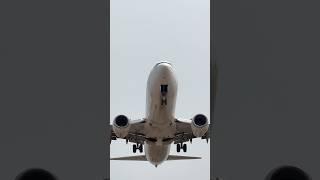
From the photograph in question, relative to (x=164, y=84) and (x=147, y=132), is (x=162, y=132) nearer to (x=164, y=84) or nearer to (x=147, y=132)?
(x=147, y=132)

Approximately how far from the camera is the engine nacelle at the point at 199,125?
30.9m

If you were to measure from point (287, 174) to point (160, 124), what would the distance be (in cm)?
2805

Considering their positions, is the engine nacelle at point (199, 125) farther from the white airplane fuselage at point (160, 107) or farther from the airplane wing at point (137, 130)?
the airplane wing at point (137, 130)

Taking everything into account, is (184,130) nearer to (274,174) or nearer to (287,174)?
(287,174)

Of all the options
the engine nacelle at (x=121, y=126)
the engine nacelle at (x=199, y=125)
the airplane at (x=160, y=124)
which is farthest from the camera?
the engine nacelle at (x=199, y=125)

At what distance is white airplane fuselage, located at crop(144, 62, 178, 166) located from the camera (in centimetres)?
3042

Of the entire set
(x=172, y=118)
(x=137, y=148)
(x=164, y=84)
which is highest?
(x=164, y=84)

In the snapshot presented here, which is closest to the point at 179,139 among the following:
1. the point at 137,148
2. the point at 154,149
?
the point at 154,149

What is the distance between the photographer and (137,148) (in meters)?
37.3

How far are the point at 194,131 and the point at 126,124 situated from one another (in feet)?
12.5

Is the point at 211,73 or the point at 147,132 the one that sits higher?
the point at 211,73
